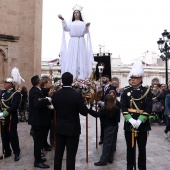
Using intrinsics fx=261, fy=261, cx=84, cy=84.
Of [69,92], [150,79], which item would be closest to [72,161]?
[69,92]

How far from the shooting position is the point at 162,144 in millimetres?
8406

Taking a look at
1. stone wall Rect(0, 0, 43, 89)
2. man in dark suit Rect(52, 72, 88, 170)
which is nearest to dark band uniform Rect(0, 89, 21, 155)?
man in dark suit Rect(52, 72, 88, 170)

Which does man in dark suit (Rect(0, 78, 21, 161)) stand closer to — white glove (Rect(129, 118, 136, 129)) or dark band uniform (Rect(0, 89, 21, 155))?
dark band uniform (Rect(0, 89, 21, 155))

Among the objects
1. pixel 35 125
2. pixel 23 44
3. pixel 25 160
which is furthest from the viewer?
pixel 23 44

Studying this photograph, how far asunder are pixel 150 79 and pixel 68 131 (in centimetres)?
6081

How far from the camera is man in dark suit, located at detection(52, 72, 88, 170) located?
A: 473 cm

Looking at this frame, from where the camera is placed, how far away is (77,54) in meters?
7.42

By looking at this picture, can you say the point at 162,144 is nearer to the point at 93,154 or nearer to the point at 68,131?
the point at 93,154

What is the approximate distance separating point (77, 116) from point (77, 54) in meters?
2.92

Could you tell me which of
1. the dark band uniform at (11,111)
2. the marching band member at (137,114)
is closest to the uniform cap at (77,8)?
the dark band uniform at (11,111)

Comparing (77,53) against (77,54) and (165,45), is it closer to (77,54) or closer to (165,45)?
(77,54)

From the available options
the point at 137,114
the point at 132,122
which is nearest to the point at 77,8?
the point at 137,114

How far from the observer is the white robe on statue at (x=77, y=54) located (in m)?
7.36

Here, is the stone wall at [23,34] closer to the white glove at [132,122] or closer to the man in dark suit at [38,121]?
the man in dark suit at [38,121]
